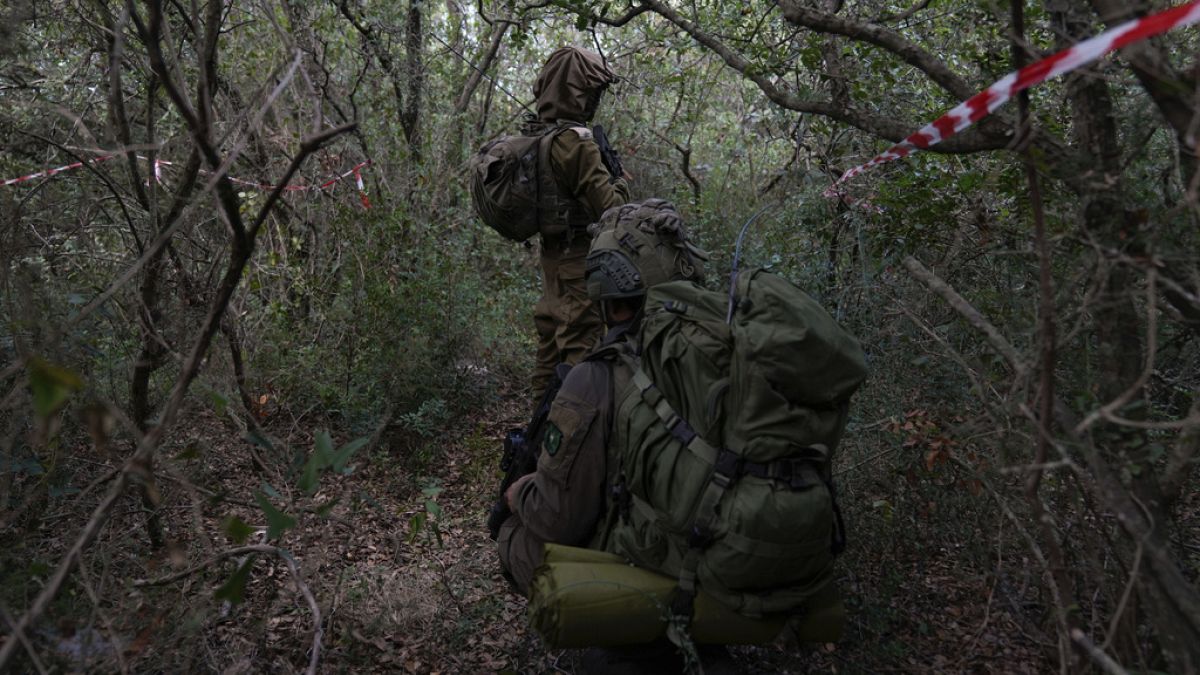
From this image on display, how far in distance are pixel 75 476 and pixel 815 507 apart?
320 centimetres

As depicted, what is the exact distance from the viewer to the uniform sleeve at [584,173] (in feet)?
13.6

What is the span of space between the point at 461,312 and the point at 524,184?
1522 mm

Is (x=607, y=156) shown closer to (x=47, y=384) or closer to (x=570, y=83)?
(x=570, y=83)

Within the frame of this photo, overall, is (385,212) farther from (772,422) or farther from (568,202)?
(772,422)

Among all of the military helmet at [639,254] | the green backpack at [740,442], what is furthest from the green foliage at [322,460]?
the military helmet at [639,254]

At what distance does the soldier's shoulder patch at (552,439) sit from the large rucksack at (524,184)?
1866mm

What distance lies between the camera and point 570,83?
173 inches

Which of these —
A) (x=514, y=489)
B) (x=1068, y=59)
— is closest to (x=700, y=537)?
(x=514, y=489)

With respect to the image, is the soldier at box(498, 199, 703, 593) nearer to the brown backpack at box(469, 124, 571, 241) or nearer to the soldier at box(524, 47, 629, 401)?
the soldier at box(524, 47, 629, 401)

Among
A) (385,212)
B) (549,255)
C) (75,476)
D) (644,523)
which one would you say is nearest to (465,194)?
(385,212)

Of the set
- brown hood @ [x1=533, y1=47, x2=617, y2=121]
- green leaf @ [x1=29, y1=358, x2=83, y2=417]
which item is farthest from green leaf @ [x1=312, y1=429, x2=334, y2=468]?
brown hood @ [x1=533, y1=47, x2=617, y2=121]

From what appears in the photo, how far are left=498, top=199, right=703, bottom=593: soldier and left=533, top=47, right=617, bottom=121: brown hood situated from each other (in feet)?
4.77

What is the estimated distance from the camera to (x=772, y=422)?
219 cm

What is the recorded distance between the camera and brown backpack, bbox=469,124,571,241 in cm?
428
